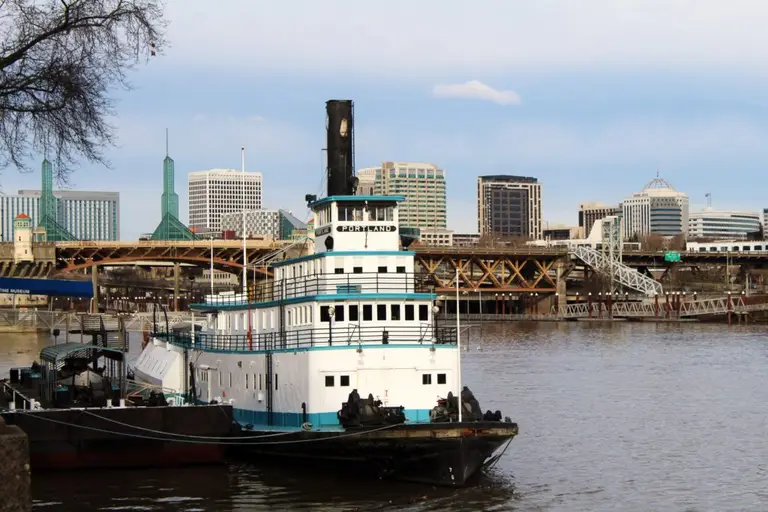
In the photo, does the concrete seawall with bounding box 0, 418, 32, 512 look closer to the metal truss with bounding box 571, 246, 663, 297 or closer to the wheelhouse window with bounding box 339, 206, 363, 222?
the wheelhouse window with bounding box 339, 206, 363, 222

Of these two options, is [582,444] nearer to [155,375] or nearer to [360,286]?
[360,286]

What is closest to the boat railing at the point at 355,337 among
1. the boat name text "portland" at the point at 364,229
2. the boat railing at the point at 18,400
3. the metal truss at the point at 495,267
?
the boat name text "portland" at the point at 364,229

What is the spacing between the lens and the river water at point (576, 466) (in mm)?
30203

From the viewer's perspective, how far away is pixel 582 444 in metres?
40.2

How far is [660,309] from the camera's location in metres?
152

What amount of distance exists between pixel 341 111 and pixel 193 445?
37.9 feet

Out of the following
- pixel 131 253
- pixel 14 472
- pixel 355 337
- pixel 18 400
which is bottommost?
pixel 18 400

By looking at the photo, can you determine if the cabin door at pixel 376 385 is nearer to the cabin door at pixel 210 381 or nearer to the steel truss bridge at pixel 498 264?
the cabin door at pixel 210 381

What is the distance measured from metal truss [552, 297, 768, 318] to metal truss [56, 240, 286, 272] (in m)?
41.1

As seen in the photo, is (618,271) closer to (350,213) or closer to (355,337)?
(350,213)

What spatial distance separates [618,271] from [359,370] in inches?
5776

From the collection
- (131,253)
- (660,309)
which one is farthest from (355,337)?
(131,253)

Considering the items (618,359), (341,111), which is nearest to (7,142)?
(341,111)

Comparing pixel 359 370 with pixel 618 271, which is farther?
pixel 618 271
